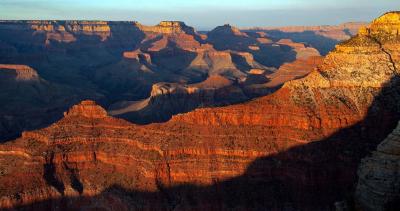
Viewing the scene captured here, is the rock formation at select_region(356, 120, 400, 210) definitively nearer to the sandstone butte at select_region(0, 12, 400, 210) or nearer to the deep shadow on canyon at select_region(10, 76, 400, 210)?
the sandstone butte at select_region(0, 12, 400, 210)

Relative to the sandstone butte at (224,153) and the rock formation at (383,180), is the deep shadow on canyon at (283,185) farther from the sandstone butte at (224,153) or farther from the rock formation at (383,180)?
the rock formation at (383,180)

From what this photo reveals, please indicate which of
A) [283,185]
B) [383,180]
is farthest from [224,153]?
[383,180]

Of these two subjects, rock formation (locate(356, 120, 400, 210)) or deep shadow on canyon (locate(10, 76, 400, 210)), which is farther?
deep shadow on canyon (locate(10, 76, 400, 210))

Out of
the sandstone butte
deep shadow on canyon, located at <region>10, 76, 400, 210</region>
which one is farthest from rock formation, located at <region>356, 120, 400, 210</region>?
deep shadow on canyon, located at <region>10, 76, 400, 210</region>

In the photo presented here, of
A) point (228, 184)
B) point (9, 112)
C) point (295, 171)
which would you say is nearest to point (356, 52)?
point (295, 171)

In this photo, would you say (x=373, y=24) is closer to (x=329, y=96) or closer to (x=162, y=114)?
(x=329, y=96)

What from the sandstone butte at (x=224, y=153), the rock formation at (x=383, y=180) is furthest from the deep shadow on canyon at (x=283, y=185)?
the rock formation at (x=383, y=180)

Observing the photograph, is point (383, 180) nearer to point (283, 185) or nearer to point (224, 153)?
point (283, 185)
